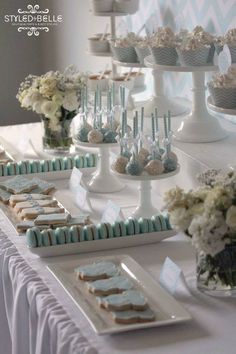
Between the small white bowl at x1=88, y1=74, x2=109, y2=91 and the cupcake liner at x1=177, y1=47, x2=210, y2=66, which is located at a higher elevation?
the cupcake liner at x1=177, y1=47, x2=210, y2=66

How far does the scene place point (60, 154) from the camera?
9.25 ft

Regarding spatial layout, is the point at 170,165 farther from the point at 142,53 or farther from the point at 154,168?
the point at 142,53

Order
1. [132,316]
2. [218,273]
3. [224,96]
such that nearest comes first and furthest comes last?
[132,316]
[218,273]
[224,96]

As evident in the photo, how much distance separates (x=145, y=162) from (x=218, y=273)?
513 mm

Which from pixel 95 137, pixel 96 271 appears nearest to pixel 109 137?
pixel 95 137

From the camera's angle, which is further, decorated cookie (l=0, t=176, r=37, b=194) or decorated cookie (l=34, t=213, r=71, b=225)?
decorated cookie (l=0, t=176, r=37, b=194)

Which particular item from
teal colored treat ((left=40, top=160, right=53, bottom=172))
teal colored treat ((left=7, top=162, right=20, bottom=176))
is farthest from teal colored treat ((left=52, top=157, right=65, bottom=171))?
teal colored treat ((left=7, top=162, right=20, bottom=176))

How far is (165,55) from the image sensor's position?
246cm

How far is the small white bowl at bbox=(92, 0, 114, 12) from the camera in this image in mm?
3217

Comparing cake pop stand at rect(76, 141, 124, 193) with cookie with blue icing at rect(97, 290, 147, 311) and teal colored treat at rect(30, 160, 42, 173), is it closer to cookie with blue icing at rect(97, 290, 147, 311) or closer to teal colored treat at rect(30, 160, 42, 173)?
teal colored treat at rect(30, 160, 42, 173)

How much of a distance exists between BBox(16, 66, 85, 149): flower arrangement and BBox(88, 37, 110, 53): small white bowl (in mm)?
416

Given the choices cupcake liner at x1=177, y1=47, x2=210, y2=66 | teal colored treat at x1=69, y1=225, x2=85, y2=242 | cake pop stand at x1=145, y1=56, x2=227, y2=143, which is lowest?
teal colored treat at x1=69, y1=225, x2=85, y2=242

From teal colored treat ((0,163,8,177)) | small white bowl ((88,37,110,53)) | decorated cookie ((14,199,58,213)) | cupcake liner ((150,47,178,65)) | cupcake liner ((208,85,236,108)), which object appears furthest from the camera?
small white bowl ((88,37,110,53))
